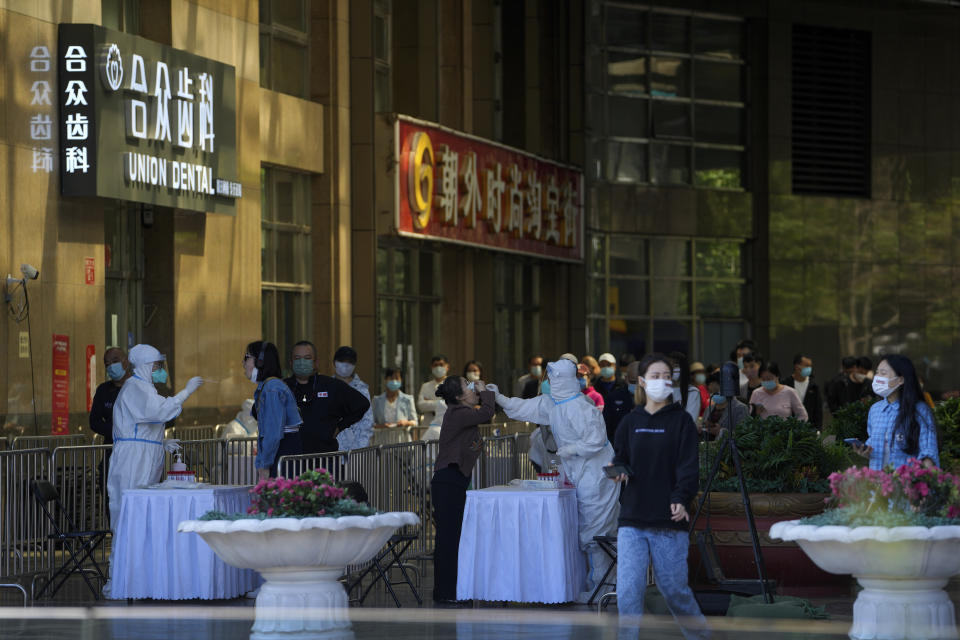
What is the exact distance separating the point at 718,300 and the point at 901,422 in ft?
90.8

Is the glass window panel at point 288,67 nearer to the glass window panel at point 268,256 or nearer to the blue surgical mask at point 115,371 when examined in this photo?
the glass window panel at point 268,256

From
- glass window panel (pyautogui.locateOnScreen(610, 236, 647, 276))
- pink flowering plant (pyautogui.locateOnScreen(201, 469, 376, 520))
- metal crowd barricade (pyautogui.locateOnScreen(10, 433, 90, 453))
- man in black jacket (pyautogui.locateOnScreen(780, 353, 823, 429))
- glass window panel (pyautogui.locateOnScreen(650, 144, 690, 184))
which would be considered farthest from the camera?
glass window panel (pyautogui.locateOnScreen(650, 144, 690, 184))

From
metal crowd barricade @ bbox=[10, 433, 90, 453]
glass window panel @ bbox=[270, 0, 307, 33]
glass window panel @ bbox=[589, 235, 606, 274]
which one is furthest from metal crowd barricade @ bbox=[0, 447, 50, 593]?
glass window panel @ bbox=[589, 235, 606, 274]

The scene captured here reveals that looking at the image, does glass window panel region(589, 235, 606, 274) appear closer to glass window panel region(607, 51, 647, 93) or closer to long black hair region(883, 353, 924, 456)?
glass window panel region(607, 51, 647, 93)

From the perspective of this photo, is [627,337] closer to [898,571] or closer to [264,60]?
[264,60]

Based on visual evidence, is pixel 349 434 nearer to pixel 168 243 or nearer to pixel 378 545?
pixel 168 243

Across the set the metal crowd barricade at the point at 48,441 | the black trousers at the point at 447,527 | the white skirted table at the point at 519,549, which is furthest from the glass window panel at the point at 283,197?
the white skirted table at the point at 519,549

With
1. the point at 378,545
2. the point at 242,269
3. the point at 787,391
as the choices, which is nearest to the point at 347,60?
the point at 242,269

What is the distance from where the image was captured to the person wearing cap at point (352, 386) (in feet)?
56.2

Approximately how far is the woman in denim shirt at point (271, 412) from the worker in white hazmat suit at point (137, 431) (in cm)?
56

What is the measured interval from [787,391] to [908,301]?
71.1 feet

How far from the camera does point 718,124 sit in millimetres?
39156

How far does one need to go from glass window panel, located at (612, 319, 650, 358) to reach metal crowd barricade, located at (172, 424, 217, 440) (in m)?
17.3

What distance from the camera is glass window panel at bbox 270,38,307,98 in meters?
25.5
